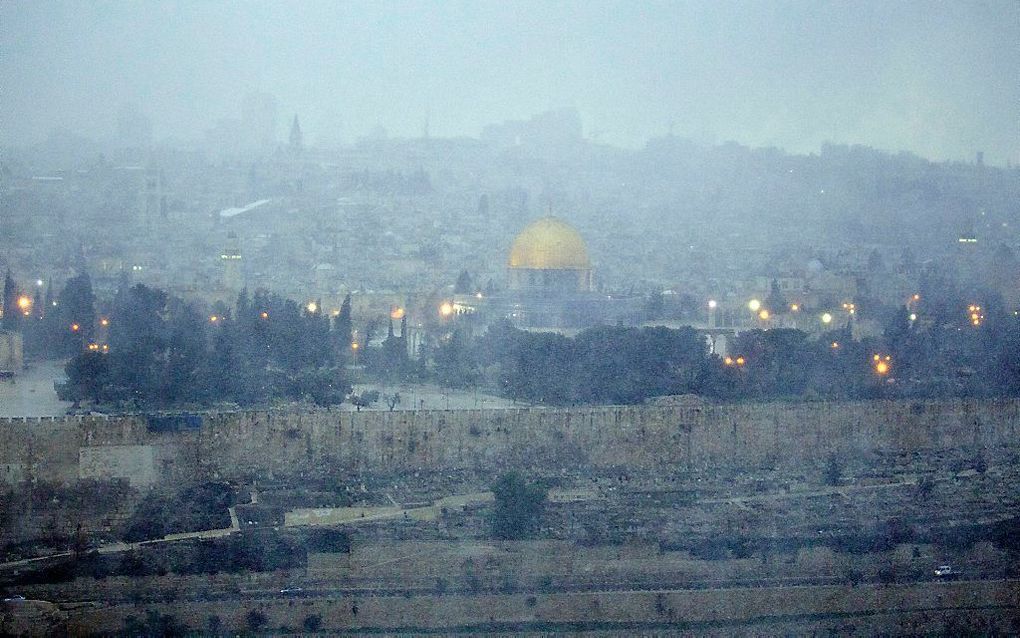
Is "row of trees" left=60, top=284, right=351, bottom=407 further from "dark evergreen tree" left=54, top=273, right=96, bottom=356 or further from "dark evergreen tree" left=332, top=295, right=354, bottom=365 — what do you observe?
"dark evergreen tree" left=54, top=273, right=96, bottom=356

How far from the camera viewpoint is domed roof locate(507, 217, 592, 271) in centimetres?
2659

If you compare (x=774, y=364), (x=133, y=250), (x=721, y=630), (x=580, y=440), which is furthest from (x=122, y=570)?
(x=133, y=250)

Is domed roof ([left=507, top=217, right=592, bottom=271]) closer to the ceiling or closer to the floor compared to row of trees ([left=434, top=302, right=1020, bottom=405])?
closer to the ceiling

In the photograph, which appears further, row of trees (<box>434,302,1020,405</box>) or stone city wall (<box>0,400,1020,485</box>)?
row of trees (<box>434,302,1020,405</box>)

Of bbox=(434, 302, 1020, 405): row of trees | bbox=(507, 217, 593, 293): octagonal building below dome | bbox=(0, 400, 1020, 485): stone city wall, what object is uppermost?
bbox=(507, 217, 593, 293): octagonal building below dome

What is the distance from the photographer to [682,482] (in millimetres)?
15523

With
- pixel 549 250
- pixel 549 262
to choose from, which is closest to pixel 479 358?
pixel 549 262

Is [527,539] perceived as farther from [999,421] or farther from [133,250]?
[133,250]

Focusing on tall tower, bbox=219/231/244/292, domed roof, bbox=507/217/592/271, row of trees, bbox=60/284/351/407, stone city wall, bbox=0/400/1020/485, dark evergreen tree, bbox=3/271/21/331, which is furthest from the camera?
tall tower, bbox=219/231/244/292

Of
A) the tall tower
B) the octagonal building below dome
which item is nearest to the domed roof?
the octagonal building below dome

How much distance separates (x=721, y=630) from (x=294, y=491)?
379 centimetres

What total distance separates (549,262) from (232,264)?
→ 501 centimetres

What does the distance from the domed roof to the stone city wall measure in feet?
31.8

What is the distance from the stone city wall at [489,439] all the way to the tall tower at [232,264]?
11326 mm
